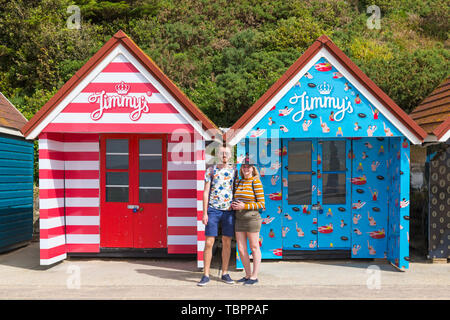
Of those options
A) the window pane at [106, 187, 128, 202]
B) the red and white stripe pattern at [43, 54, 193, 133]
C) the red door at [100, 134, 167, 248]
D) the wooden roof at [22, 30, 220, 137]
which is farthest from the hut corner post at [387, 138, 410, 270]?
the window pane at [106, 187, 128, 202]

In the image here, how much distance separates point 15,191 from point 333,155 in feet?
20.3

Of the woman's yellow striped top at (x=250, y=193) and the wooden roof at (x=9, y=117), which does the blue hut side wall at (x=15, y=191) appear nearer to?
the wooden roof at (x=9, y=117)

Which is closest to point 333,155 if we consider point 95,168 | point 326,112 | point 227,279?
point 326,112

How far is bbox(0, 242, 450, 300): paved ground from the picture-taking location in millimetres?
5238

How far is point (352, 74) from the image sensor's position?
6320 mm

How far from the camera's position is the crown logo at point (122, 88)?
21.3ft

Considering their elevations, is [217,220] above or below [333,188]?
below

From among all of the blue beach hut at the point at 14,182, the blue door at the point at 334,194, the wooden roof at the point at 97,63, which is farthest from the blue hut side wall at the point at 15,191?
the blue door at the point at 334,194

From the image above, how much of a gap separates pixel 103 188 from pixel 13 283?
2086 millimetres

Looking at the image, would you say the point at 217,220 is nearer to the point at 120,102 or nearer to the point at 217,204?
the point at 217,204

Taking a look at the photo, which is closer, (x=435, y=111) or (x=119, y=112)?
(x=119, y=112)

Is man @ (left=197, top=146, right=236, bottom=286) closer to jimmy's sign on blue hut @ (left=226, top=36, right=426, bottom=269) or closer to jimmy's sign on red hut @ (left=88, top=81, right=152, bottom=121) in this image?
jimmy's sign on blue hut @ (left=226, top=36, right=426, bottom=269)

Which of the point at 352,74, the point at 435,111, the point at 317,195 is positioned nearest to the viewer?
the point at 352,74

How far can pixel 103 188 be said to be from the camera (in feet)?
23.7
